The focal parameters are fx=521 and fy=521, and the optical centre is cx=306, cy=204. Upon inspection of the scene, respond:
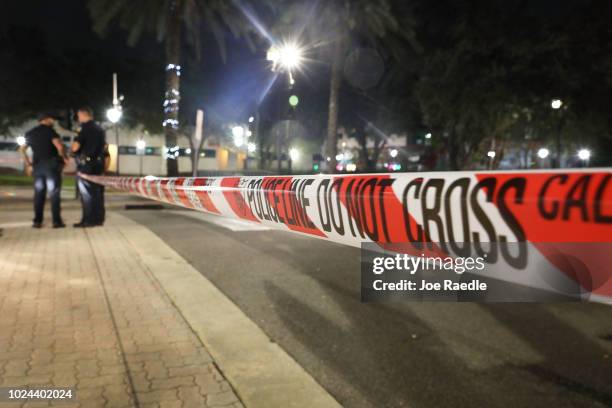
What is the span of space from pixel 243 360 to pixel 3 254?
4729 millimetres

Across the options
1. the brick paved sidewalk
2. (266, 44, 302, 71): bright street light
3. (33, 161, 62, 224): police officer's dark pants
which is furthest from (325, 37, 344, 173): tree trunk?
the brick paved sidewalk

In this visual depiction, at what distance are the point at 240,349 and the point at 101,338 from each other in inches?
41.5

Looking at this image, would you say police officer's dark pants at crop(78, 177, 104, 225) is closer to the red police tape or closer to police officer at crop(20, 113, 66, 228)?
police officer at crop(20, 113, 66, 228)

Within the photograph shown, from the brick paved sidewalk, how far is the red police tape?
1.25m

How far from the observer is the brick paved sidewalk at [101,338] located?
10.2ft

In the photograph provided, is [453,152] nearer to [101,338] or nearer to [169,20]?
[169,20]

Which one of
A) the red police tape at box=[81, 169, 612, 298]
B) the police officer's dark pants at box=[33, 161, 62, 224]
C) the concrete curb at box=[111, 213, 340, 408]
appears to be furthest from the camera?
the police officer's dark pants at box=[33, 161, 62, 224]

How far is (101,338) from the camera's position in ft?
12.8

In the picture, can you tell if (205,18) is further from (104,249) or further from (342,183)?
(342,183)

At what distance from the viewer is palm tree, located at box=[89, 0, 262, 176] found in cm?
1823

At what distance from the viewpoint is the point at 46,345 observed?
3.73 meters

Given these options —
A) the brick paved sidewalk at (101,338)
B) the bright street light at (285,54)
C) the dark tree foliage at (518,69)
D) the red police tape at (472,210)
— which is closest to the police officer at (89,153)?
the brick paved sidewalk at (101,338)

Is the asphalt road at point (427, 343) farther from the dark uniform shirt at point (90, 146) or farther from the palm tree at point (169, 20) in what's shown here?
the palm tree at point (169, 20)

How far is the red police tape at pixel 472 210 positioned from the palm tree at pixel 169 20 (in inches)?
645
